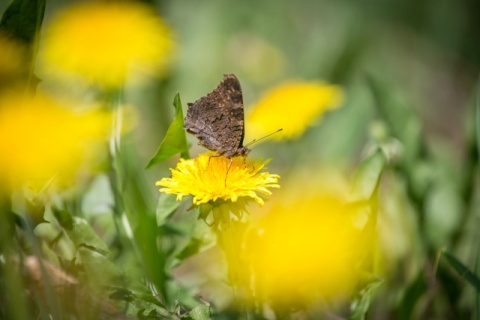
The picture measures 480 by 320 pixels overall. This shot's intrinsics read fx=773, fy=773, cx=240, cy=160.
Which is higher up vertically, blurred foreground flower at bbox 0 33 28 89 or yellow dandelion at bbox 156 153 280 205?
blurred foreground flower at bbox 0 33 28 89

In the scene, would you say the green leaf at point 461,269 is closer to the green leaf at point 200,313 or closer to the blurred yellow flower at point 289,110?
the green leaf at point 200,313

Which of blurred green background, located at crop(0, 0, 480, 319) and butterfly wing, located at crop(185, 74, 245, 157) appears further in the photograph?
blurred green background, located at crop(0, 0, 480, 319)

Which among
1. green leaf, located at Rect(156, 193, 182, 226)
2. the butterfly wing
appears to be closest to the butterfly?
the butterfly wing

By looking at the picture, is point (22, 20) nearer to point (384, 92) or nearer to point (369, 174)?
point (369, 174)

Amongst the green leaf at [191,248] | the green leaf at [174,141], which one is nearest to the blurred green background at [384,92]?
the green leaf at [191,248]

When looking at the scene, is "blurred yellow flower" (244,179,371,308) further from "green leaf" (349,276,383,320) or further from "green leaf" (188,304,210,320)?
"green leaf" (188,304,210,320)

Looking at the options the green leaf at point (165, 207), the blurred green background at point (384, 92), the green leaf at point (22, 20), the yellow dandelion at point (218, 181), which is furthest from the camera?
the blurred green background at point (384, 92)

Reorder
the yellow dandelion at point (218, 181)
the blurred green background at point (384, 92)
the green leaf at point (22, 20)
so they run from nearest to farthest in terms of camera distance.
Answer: the yellow dandelion at point (218, 181) → the green leaf at point (22, 20) → the blurred green background at point (384, 92)

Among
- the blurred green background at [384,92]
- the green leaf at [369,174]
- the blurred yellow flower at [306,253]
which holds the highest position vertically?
the green leaf at [369,174]
